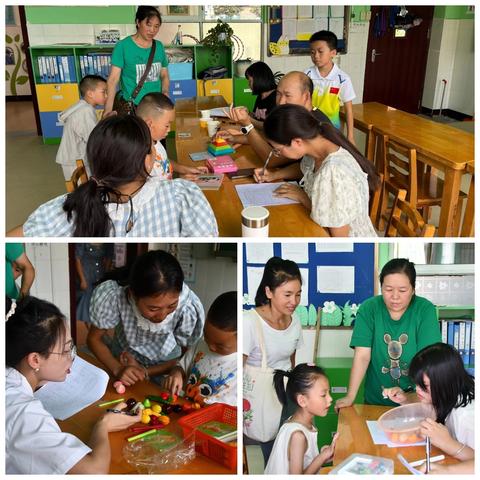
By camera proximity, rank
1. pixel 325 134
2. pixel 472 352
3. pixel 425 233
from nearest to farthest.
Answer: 1. pixel 472 352
2. pixel 425 233
3. pixel 325 134

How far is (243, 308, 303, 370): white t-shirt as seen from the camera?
130 cm

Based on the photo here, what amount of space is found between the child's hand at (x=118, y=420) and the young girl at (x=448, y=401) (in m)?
0.74

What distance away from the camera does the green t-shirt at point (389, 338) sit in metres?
1.28

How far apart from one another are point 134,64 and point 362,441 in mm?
3158

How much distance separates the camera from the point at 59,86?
598 centimetres

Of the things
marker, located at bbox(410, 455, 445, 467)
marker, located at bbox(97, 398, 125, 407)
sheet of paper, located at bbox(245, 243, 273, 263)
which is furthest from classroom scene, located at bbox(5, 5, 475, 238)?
marker, located at bbox(410, 455, 445, 467)

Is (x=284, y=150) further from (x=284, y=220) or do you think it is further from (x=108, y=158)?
(x=108, y=158)

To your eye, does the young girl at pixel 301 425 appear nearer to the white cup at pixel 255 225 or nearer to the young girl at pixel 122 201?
the white cup at pixel 255 225

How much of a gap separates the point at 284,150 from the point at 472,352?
3.31 feet

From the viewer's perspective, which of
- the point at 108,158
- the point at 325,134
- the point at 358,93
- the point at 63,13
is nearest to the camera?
the point at 108,158

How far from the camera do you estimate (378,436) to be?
131 centimetres

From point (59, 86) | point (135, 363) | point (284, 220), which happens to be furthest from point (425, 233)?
point (59, 86)

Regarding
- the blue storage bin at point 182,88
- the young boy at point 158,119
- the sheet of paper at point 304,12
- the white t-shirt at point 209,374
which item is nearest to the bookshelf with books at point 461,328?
the white t-shirt at point 209,374

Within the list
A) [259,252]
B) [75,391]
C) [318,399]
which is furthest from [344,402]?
[75,391]
